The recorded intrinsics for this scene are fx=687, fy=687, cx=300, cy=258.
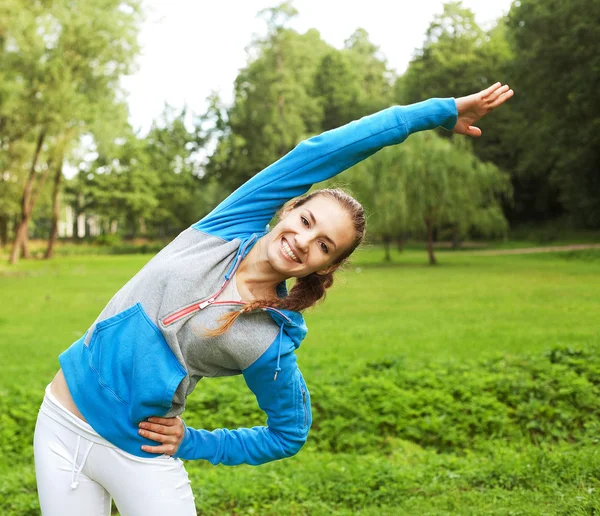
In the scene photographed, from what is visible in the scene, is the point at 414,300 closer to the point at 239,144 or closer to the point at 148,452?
the point at 148,452

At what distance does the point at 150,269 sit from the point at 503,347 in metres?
6.45

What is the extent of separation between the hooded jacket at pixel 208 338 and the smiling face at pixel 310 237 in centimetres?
12

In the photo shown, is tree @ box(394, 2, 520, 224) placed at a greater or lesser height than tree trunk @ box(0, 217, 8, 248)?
greater

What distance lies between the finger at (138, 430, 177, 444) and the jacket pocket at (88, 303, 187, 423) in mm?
45

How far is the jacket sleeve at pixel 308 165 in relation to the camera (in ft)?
7.20

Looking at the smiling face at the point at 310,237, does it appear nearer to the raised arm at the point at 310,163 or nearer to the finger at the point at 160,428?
the raised arm at the point at 310,163

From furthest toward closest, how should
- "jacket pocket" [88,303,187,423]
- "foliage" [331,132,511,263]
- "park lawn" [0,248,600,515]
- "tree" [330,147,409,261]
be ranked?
"foliage" [331,132,511,263] < "tree" [330,147,409,261] < "park lawn" [0,248,600,515] < "jacket pocket" [88,303,187,423]

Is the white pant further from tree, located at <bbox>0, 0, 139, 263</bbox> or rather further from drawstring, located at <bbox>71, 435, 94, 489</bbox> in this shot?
tree, located at <bbox>0, 0, 139, 263</bbox>

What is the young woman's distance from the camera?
1.97 m

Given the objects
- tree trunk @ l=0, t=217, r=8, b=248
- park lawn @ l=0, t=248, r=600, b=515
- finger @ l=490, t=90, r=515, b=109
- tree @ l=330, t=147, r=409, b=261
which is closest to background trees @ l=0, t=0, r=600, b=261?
tree @ l=330, t=147, r=409, b=261

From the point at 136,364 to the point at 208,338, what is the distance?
0.21 meters

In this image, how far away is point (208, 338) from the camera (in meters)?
1.98

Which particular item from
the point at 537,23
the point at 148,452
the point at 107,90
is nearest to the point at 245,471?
the point at 148,452

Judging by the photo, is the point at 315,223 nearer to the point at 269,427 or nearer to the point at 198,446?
the point at 269,427
